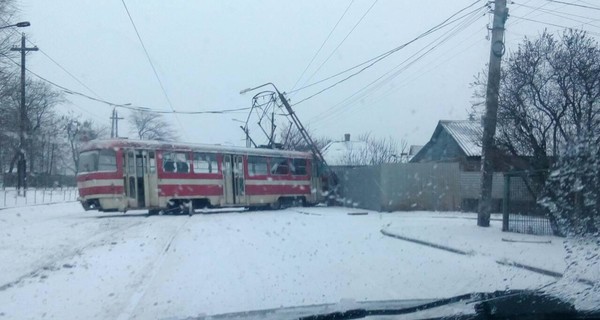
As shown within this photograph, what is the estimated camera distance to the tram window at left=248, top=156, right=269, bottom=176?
104 ft

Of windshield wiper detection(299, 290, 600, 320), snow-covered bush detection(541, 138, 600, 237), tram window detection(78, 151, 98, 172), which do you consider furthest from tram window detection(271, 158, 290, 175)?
windshield wiper detection(299, 290, 600, 320)

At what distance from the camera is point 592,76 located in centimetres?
1449

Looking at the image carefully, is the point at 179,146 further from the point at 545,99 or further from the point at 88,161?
the point at 545,99

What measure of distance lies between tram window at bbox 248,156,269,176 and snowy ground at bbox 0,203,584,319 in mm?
12687

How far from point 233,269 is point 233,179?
19.8m

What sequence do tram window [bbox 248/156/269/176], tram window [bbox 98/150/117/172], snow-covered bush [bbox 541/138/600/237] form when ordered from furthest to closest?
tram window [bbox 248/156/269/176] → tram window [bbox 98/150/117/172] → snow-covered bush [bbox 541/138/600/237]

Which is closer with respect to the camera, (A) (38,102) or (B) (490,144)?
(B) (490,144)

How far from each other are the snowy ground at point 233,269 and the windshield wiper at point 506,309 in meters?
1.49

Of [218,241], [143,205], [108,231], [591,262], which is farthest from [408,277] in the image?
[143,205]

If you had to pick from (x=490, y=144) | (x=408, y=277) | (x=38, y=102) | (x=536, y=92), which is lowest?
(x=408, y=277)

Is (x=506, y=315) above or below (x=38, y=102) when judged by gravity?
below

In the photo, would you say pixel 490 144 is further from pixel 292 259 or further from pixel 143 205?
pixel 143 205

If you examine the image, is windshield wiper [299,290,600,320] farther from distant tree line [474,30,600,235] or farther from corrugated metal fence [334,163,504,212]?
corrugated metal fence [334,163,504,212]

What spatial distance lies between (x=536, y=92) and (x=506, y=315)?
1235 centimetres
